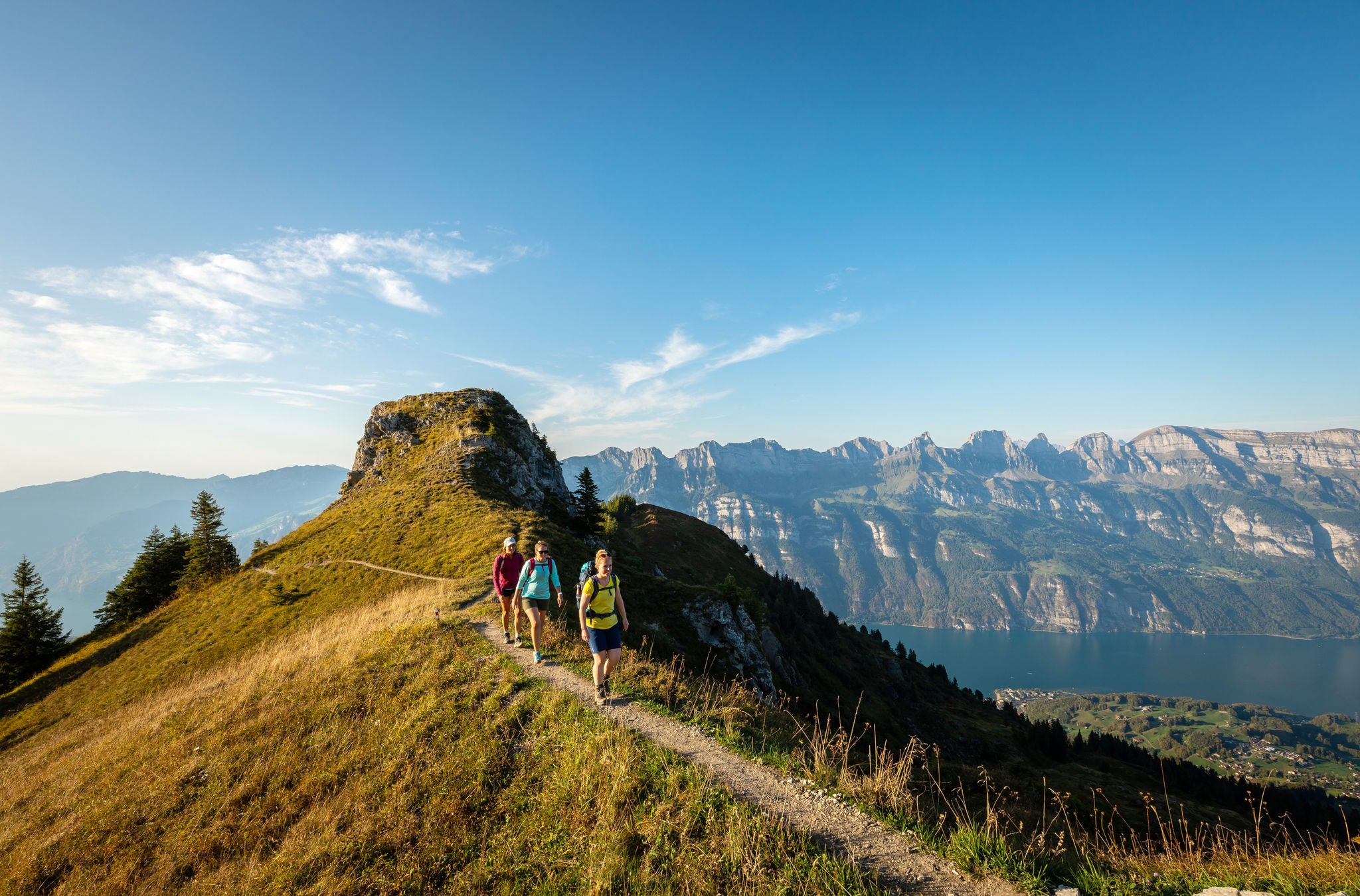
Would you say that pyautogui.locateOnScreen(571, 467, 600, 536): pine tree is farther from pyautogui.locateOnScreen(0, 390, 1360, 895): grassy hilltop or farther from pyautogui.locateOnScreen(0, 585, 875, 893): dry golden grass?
pyautogui.locateOnScreen(0, 585, 875, 893): dry golden grass

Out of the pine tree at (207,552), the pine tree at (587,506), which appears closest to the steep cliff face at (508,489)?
the pine tree at (587,506)

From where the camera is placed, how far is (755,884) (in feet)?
25.0

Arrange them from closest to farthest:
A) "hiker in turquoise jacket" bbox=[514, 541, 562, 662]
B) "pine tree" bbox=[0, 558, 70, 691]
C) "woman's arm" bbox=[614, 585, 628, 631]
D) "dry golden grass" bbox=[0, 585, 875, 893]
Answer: "dry golden grass" bbox=[0, 585, 875, 893] < "woman's arm" bbox=[614, 585, 628, 631] < "hiker in turquoise jacket" bbox=[514, 541, 562, 662] < "pine tree" bbox=[0, 558, 70, 691]

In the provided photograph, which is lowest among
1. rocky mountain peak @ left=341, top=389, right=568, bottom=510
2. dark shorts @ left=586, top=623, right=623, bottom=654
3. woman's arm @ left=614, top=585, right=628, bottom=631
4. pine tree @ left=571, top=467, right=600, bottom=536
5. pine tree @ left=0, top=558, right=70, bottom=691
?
pine tree @ left=0, top=558, right=70, bottom=691

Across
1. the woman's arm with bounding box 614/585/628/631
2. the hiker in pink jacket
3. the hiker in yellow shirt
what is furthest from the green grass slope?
the woman's arm with bounding box 614/585/628/631

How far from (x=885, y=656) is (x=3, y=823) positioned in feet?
378

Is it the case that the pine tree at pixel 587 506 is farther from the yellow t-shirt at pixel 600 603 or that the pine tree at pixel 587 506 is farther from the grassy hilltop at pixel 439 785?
the yellow t-shirt at pixel 600 603

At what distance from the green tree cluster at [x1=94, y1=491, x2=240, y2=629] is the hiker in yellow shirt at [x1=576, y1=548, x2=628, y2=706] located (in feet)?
168

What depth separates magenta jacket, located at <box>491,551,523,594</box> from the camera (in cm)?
1834

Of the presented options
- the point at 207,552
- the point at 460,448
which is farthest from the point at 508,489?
the point at 207,552

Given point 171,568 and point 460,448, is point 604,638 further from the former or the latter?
point 171,568

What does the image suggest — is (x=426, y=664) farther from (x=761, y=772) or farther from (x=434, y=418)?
(x=434, y=418)

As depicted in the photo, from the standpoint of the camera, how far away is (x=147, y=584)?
52469mm

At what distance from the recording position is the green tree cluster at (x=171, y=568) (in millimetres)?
49281
